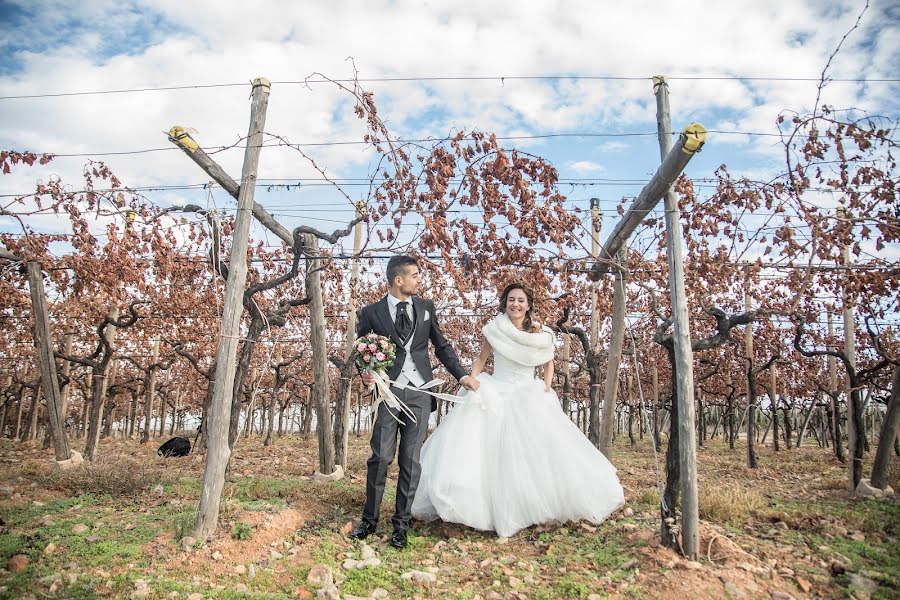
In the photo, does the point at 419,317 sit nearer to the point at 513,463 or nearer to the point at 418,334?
the point at 418,334

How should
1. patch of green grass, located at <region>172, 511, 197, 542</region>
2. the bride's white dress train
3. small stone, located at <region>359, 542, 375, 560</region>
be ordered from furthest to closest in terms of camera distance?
the bride's white dress train → patch of green grass, located at <region>172, 511, 197, 542</region> → small stone, located at <region>359, 542, 375, 560</region>

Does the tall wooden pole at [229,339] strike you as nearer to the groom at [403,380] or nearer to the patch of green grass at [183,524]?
the patch of green grass at [183,524]

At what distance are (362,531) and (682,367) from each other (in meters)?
3.11

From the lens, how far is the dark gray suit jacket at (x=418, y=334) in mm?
5086

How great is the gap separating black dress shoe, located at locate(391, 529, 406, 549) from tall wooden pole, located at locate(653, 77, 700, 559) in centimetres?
227

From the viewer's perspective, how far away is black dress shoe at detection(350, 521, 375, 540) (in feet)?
15.9

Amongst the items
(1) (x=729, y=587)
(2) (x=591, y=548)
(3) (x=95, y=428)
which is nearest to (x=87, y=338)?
(3) (x=95, y=428)

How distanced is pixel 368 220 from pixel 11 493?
5.23 m

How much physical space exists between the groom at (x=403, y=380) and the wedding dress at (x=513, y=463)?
0.97 feet

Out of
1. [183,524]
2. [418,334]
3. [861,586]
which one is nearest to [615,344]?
[418,334]

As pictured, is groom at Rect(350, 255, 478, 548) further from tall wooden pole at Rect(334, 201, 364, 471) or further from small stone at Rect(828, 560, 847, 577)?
tall wooden pole at Rect(334, 201, 364, 471)

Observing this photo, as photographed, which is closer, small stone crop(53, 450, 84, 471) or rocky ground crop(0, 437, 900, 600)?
rocky ground crop(0, 437, 900, 600)

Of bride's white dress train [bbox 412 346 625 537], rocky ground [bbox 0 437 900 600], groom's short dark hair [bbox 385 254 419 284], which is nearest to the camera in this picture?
rocky ground [bbox 0 437 900 600]

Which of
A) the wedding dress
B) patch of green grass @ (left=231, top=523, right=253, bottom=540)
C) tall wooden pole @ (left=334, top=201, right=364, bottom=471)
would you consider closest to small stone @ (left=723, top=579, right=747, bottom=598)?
the wedding dress
